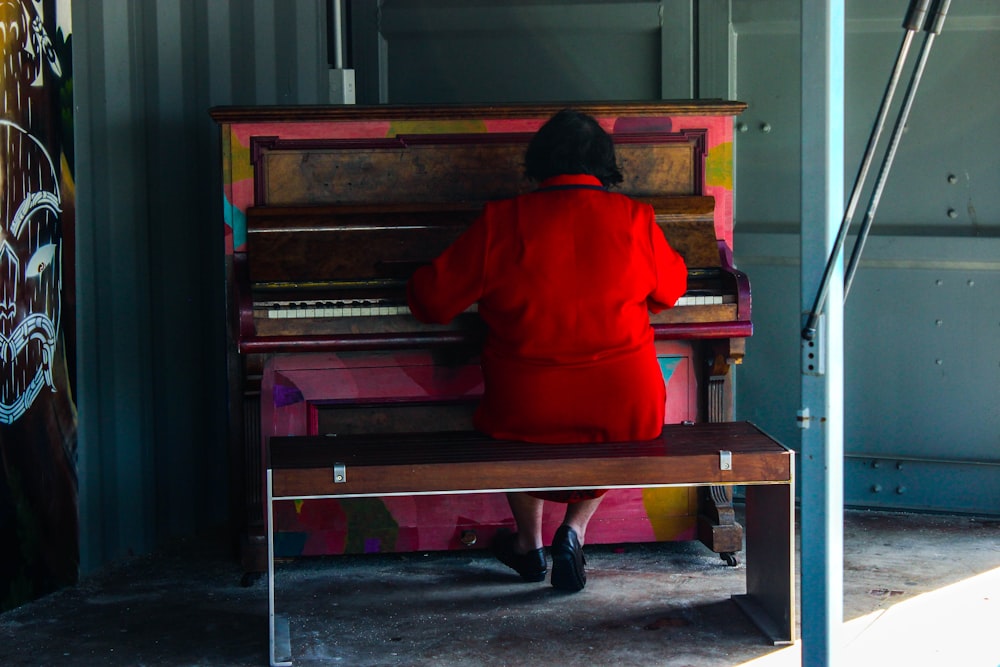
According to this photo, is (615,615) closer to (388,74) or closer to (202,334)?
(202,334)

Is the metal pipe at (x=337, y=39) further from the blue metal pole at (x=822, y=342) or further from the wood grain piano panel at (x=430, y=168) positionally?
the blue metal pole at (x=822, y=342)

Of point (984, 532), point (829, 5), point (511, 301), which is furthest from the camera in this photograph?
point (984, 532)

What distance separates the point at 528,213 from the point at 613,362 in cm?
43

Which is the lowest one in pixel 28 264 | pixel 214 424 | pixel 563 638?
pixel 563 638

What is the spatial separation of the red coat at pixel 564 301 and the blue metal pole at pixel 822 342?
76 centimetres

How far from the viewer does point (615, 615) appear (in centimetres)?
327

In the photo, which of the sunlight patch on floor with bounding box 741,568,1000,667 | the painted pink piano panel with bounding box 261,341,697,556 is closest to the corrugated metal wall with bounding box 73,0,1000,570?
the painted pink piano panel with bounding box 261,341,697,556

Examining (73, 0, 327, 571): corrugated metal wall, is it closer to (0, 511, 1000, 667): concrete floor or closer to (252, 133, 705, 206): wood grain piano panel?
(0, 511, 1000, 667): concrete floor

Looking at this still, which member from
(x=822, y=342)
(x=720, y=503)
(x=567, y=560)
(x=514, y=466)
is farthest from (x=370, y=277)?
(x=822, y=342)

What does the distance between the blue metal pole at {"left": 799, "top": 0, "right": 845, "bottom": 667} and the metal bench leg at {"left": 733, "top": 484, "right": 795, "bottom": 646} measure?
0.58 meters

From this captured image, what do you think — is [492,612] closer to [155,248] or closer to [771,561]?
[771,561]

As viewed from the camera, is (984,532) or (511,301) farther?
(984,532)

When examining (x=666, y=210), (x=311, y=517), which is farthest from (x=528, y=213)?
(x=311, y=517)

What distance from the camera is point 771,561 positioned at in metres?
3.14
